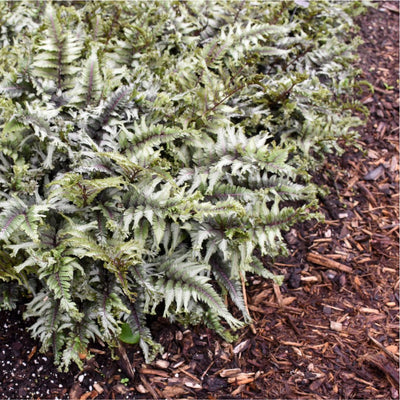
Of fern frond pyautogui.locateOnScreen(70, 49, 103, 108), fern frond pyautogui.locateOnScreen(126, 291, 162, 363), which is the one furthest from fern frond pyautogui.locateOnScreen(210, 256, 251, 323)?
fern frond pyautogui.locateOnScreen(70, 49, 103, 108)

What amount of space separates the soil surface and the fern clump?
0.16 m

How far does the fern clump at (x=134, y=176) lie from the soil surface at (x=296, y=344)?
16 cm

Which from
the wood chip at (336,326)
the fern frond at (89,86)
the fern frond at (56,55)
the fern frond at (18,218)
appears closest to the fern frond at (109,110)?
the fern frond at (89,86)

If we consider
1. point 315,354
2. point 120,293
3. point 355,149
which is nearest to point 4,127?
point 120,293

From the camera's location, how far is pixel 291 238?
3.54 meters

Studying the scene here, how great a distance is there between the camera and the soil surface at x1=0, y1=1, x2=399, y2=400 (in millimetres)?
2787

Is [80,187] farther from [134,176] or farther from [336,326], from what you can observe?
[336,326]

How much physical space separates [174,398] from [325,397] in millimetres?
941

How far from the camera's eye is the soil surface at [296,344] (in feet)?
9.14

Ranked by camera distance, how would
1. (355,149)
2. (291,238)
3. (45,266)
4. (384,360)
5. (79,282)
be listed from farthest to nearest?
(355,149) < (291,238) < (384,360) < (79,282) < (45,266)

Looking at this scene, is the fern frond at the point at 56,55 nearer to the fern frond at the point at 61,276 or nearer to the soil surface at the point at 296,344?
the fern frond at the point at 61,276

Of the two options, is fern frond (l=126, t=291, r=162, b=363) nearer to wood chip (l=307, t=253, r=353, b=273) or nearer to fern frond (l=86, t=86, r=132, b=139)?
fern frond (l=86, t=86, r=132, b=139)

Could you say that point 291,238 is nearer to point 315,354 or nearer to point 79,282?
point 315,354

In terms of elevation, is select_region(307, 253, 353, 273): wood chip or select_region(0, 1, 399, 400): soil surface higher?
select_region(307, 253, 353, 273): wood chip
